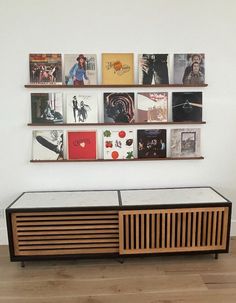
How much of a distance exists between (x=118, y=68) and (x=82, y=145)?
789 mm

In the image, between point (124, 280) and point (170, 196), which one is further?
point (170, 196)

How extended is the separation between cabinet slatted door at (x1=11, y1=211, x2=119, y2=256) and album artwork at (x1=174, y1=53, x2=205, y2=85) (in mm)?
1375

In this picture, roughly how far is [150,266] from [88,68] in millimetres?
1817

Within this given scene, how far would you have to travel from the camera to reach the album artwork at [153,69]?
230 centimetres

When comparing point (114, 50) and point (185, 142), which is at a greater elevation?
point (114, 50)

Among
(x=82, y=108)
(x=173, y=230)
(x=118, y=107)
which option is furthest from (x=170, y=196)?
(x=82, y=108)

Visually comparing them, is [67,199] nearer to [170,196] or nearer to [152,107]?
[170,196]

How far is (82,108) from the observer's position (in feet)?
7.65

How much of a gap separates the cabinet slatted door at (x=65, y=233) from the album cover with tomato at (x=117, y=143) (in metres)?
0.58

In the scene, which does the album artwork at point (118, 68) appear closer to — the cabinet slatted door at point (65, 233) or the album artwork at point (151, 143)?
the album artwork at point (151, 143)

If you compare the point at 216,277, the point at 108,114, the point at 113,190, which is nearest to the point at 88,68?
the point at 108,114

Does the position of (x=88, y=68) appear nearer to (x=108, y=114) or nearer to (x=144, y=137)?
(x=108, y=114)

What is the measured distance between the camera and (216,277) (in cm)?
193

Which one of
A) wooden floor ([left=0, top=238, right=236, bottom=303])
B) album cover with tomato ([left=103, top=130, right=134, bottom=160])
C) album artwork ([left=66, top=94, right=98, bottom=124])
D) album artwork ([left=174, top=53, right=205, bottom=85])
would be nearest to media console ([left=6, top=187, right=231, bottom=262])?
wooden floor ([left=0, top=238, right=236, bottom=303])
